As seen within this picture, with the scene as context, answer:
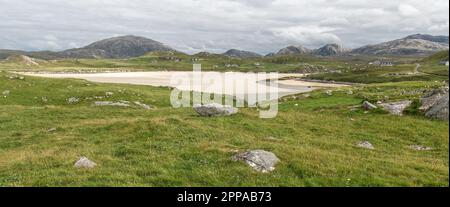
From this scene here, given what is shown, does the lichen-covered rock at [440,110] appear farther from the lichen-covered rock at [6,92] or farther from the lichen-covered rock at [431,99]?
the lichen-covered rock at [6,92]

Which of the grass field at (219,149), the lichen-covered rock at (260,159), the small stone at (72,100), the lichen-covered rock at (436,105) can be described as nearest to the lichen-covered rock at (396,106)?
the grass field at (219,149)

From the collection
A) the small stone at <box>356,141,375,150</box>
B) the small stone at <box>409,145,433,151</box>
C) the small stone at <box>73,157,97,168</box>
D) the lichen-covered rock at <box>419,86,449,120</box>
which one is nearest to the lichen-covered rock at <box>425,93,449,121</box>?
the lichen-covered rock at <box>419,86,449,120</box>

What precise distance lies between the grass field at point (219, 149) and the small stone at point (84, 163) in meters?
0.44

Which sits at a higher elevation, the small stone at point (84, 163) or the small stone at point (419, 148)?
the small stone at point (84, 163)

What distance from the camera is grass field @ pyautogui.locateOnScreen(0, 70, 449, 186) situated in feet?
55.6

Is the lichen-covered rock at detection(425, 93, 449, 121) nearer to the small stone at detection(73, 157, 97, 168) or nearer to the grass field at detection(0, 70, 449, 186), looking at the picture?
the grass field at detection(0, 70, 449, 186)

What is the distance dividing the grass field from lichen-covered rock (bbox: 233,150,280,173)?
1.39 ft

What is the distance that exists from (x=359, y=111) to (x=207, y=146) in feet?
80.2

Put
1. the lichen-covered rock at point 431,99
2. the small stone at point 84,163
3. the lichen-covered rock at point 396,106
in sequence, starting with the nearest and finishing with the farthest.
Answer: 1. the small stone at point 84,163
2. the lichen-covered rock at point 431,99
3. the lichen-covered rock at point 396,106

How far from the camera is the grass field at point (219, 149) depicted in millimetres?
16938

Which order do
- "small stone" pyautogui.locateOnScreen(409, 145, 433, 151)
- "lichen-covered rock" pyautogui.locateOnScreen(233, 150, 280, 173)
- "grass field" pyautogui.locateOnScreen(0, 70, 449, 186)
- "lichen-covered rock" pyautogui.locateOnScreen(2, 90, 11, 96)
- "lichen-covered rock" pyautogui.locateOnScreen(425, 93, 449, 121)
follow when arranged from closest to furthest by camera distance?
"grass field" pyautogui.locateOnScreen(0, 70, 449, 186), "lichen-covered rock" pyautogui.locateOnScreen(233, 150, 280, 173), "small stone" pyautogui.locateOnScreen(409, 145, 433, 151), "lichen-covered rock" pyautogui.locateOnScreen(425, 93, 449, 121), "lichen-covered rock" pyautogui.locateOnScreen(2, 90, 11, 96)

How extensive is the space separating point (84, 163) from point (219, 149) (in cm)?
694

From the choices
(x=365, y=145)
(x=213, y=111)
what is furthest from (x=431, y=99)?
(x=213, y=111)
